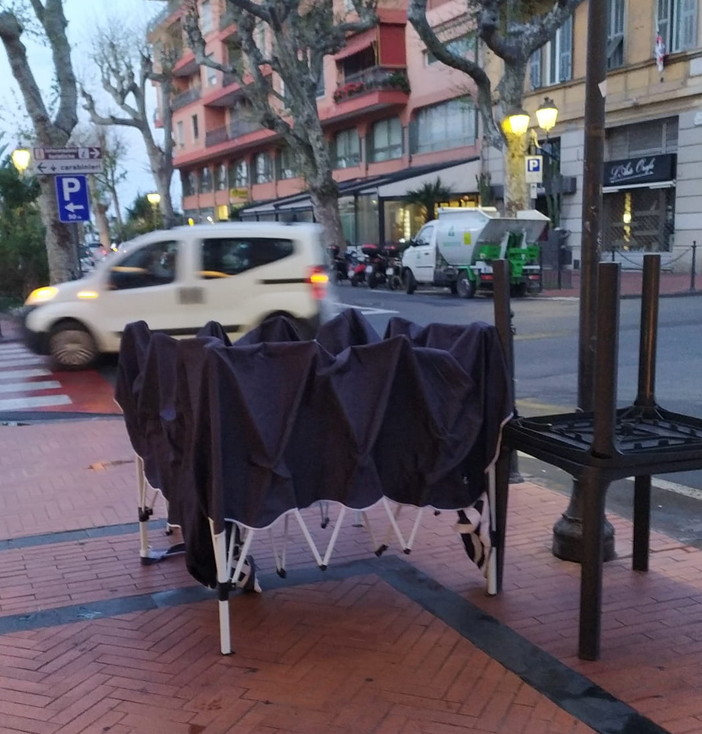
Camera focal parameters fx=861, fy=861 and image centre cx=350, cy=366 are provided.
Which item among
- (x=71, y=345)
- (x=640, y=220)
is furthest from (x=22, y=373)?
(x=640, y=220)

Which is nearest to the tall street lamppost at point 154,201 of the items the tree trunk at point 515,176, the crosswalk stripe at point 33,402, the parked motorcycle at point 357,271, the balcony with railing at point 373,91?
the balcony with railing at point 373,91

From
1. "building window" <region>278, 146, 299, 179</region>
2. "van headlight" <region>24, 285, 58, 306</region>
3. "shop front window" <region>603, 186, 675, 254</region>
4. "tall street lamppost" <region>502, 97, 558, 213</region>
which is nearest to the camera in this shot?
"van headlight" <region>24, 285, 58, 306</region>

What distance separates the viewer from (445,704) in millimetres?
3252

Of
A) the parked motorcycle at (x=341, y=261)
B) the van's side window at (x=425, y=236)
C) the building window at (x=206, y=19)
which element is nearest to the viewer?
the van's side window at (x=425, y=236)

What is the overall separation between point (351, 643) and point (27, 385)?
29.4 feet

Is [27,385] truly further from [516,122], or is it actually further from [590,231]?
[516,122]

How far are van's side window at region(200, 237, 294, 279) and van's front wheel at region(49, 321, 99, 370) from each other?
1926mm

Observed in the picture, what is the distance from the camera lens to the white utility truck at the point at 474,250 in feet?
71.6

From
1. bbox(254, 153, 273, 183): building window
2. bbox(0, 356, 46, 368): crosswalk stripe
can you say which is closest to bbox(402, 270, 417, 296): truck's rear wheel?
bbox(0, 356, 46, 368): crosswalk stripe

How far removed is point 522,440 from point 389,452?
1.97 ft

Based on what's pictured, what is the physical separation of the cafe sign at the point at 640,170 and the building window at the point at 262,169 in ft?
85.8

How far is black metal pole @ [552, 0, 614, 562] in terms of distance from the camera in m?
4.57

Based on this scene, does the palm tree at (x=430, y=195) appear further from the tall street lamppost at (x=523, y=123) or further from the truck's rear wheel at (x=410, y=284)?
the tall street lamppost at (x=523, y=123)

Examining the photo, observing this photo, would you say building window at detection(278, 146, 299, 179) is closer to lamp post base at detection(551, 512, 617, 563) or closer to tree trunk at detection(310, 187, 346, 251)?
tree trunk at detection(310, 187, 346, 251)
